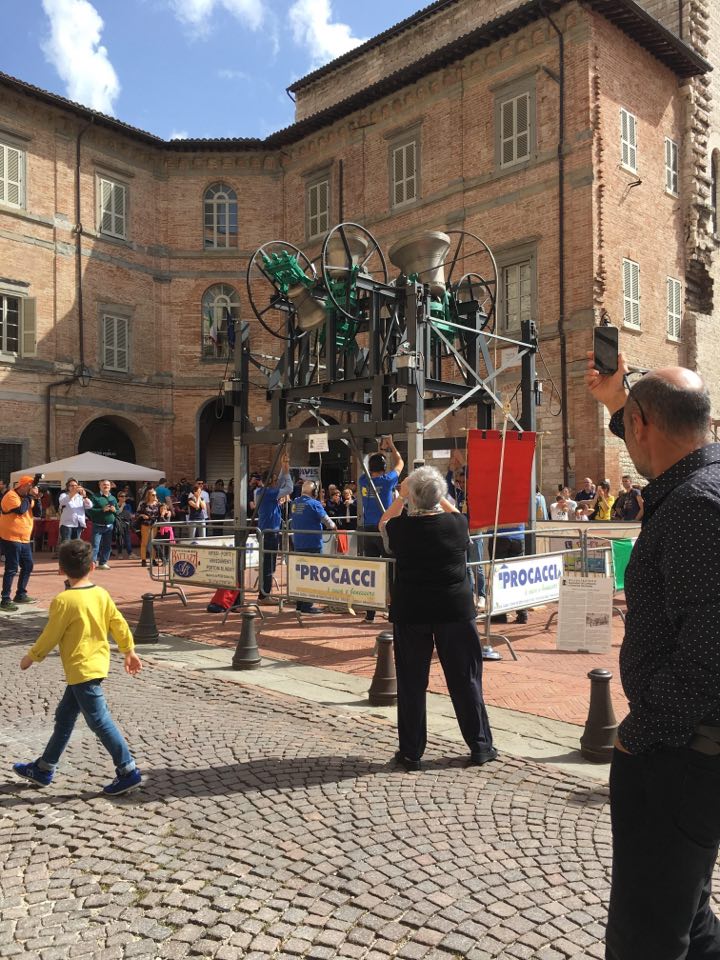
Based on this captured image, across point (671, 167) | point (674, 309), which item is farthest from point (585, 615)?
point (671, 167)

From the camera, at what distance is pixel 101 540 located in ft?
51.1

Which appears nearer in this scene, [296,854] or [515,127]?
[296,854]

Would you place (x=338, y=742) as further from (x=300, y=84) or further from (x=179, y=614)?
(x=300, y=84)

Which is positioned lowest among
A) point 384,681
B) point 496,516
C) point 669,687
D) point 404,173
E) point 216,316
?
point 384,681

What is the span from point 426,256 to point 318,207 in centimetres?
1681

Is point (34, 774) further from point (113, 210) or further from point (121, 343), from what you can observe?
point (113, 210)

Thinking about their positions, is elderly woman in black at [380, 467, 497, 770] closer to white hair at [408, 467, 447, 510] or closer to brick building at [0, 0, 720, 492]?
white hair at [408, 467, 447, 510]

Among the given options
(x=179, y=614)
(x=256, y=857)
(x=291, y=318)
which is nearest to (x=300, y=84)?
(x=291, y=318)

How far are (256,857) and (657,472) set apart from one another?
260cm

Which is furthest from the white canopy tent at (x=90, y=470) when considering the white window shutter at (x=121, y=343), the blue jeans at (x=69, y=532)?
the white window shutter at (x=121, y=343)

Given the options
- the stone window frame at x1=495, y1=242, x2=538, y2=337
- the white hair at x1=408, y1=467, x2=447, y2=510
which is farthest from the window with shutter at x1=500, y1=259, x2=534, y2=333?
the white hair at x1=408, y1=467, x2=447, y2=510

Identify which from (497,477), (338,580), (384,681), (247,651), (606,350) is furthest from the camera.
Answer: (497,477)

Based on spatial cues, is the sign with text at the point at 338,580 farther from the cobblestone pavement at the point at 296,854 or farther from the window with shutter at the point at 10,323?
the window with shutter at the point at 10,323

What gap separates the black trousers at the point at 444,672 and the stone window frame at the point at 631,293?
1581 centimetres
